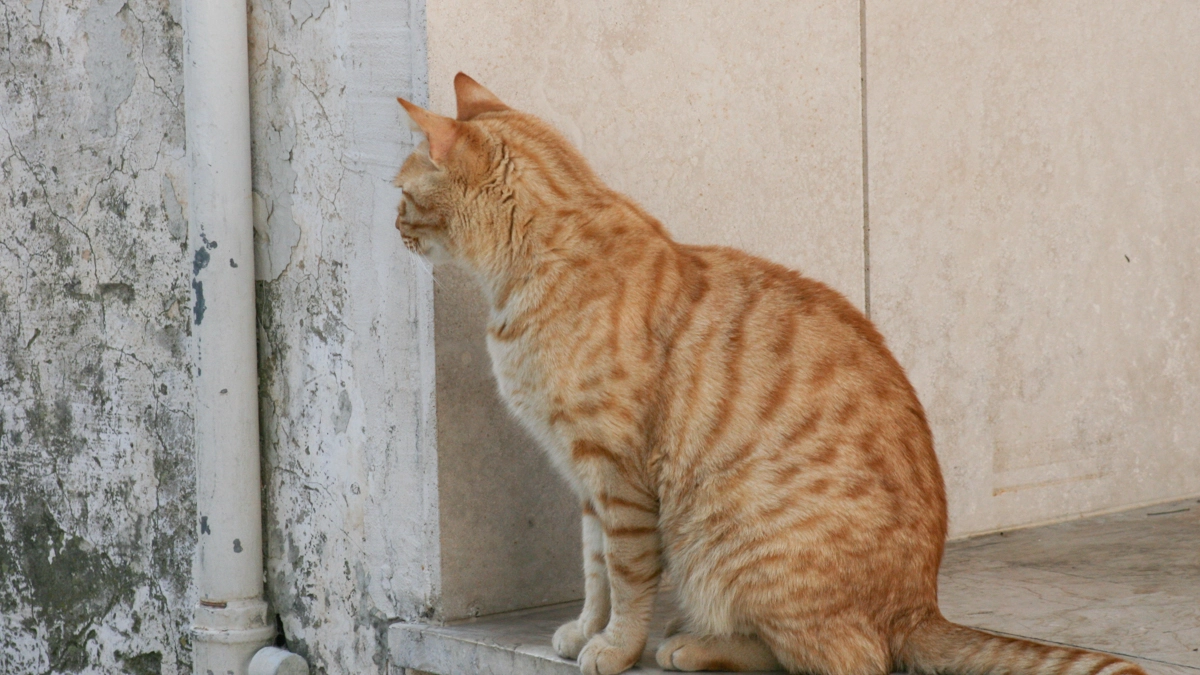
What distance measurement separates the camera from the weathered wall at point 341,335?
2.96m

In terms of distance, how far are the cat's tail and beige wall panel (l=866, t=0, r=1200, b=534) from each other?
1.44m

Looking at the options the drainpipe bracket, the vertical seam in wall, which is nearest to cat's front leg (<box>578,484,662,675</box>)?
the drainpipe bracket

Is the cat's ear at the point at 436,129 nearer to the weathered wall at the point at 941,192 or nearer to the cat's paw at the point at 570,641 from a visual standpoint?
the weathered wall at the point at 941,192

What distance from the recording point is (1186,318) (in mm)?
4414

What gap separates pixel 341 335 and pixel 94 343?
1.01 meters

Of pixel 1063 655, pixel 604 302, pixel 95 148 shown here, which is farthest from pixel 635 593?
pixel 95 148

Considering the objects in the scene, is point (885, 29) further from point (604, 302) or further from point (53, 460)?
point (53, 460)

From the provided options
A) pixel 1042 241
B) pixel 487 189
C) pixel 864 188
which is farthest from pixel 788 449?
pixel 1042 241

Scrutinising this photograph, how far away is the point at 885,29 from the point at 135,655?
2848 mm

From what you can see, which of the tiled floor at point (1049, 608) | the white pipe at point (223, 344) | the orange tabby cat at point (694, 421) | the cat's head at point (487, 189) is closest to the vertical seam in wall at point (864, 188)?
the tiled floor at point (1049, 608)

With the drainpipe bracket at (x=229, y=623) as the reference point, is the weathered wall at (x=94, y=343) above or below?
above

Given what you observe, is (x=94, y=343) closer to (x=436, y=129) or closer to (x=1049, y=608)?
(x=436, y=129)

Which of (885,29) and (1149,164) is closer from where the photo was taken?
(885,29)

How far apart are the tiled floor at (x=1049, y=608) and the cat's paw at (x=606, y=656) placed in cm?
5
